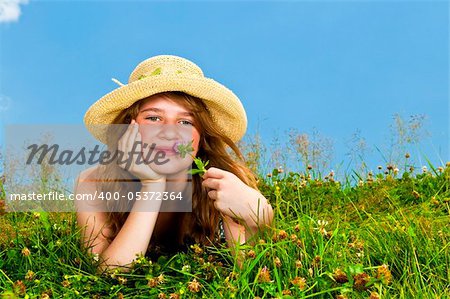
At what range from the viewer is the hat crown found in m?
4.63

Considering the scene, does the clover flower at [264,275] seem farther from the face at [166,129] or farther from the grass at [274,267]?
the face at [166,129]

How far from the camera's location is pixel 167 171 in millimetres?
4223

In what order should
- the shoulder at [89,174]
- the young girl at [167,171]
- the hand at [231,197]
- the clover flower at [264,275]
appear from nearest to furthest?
the clover flower at [264,275] → the hand at [231,197] → the young girl at [167,171] → the shoulder at [89,174]

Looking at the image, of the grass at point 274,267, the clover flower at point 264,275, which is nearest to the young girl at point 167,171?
the grass at point 274,267

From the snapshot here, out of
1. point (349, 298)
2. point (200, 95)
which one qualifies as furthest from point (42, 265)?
point (349, 298)

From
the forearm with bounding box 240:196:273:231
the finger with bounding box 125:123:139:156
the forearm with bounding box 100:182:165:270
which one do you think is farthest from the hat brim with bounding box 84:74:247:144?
the forearm with bounding box 240:196:273:231

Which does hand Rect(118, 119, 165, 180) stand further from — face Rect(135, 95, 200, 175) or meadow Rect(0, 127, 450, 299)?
meadow Rect(0, 127, 450, 299)

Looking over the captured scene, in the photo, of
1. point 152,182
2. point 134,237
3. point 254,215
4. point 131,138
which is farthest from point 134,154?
point 254,215

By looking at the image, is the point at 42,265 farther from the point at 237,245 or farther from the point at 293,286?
the point at 293,286

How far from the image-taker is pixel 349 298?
3.06 meters

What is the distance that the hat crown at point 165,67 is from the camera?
15.2ft

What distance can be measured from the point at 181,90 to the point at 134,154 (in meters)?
0.63

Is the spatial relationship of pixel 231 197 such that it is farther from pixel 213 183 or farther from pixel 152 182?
pixel 152 182

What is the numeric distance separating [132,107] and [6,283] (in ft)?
4.98
